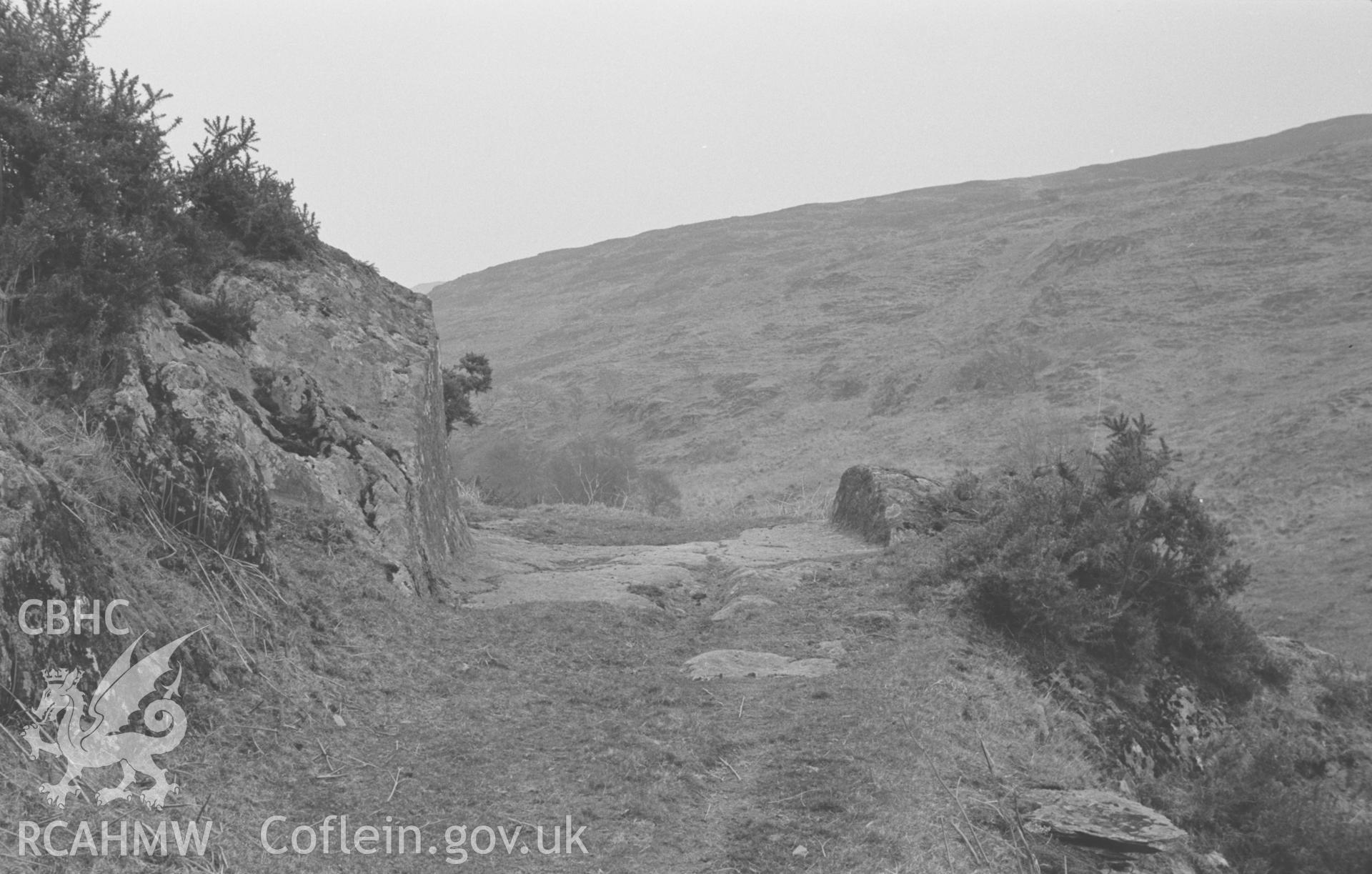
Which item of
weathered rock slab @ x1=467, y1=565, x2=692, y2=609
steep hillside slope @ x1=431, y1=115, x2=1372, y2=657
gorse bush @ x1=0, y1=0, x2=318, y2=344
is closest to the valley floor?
weathered rock slab @ x1=467, y1=565, x2=692, y2=609

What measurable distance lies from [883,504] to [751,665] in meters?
6.53

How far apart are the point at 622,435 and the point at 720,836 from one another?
43.1 m

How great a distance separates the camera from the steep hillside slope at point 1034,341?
103 ft

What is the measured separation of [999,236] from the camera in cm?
6781

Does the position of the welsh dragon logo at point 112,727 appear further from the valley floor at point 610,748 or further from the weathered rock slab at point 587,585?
the weathered rock slab at point 587,585

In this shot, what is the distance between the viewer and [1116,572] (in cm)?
1037

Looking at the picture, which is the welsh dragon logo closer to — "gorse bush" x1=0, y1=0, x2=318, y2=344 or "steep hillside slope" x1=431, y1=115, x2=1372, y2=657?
"gorse bush" x1=0, y1=0, x2=318, y2=344

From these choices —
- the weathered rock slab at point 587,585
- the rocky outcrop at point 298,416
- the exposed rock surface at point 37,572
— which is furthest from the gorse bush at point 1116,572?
the exposed rock surface at point 37,572

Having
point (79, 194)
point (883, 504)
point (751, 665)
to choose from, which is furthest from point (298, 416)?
point (883, 504)

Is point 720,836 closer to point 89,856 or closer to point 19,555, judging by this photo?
point 89,856

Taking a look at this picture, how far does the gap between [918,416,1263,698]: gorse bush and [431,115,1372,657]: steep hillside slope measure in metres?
Result: 11.4

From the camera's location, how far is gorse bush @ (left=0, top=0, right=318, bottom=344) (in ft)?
22.9

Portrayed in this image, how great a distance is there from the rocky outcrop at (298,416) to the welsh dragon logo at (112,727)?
5.50 feet

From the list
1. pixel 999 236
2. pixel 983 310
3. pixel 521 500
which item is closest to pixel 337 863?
pixel 521 500
